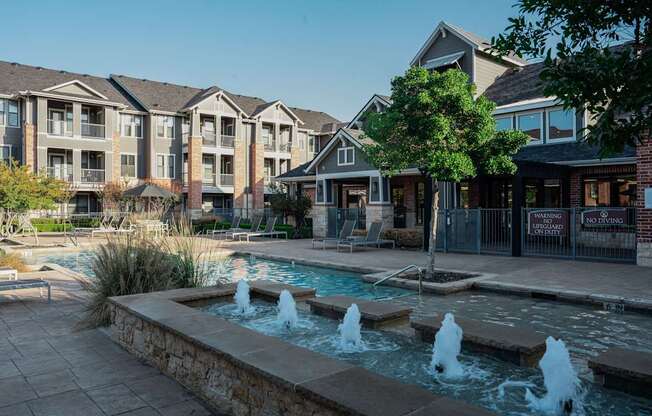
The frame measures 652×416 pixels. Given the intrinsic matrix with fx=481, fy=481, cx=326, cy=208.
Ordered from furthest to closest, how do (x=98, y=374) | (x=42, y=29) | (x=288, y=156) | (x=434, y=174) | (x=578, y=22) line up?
(x=288, y=156) < (x=42, y=29) < (x=434, y=174) < (x=98, y=374) < (x=578, y=22)

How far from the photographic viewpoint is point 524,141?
11.9m

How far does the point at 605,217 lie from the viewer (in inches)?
552

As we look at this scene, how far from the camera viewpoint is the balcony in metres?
39.3

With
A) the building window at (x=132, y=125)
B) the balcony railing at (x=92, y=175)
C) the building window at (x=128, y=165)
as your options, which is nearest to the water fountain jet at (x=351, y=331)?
the balcony railing at (x=92, y=175)

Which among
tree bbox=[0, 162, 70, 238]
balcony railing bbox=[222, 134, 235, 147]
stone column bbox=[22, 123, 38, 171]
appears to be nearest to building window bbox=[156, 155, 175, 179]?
balcony railing bbox=[222, 134, 235, 147]

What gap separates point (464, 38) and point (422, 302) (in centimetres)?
1670

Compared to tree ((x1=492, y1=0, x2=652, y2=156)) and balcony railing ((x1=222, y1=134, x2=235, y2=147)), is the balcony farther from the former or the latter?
tree ((x1=492, y1=0, x2=652, y2=156))

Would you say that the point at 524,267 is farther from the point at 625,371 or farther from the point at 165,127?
the point at 165,127

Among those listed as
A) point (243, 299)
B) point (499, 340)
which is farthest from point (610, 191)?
point (243, 299)

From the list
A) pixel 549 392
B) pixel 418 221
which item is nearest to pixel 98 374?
pixel 549 392

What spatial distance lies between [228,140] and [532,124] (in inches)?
1027

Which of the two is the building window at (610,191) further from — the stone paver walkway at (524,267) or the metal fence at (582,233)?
the stone paver walkway at (524,267)

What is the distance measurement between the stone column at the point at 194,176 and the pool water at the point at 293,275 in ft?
64.2

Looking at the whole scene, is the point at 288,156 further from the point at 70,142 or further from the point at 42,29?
the point at 42,29
